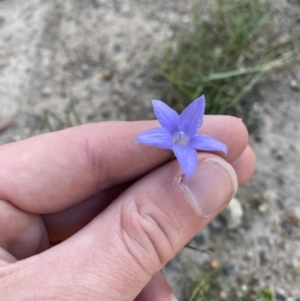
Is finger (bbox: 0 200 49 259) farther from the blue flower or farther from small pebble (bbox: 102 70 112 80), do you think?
small pebble (bbox: 102 70 112 80)

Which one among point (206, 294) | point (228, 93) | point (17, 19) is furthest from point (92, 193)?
point (17, 19)

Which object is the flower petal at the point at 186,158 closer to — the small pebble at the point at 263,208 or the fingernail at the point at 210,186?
the fingernail at the point at 210,186

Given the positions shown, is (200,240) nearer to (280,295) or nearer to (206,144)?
(280,295)

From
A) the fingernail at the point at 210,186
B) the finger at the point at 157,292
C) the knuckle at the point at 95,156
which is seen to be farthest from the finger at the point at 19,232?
the fingernail at the point at 210,186

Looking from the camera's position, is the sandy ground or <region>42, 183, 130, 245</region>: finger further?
the sandy ground

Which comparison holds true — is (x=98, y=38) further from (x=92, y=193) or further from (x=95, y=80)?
(x=92, y=193)

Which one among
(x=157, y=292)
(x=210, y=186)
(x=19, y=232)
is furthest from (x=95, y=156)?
(x=157, y=292)

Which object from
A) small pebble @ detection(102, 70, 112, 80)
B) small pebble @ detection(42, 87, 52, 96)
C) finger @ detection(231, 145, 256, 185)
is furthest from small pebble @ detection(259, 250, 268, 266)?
small pebble @ detection(42, 87, 52, 96)
